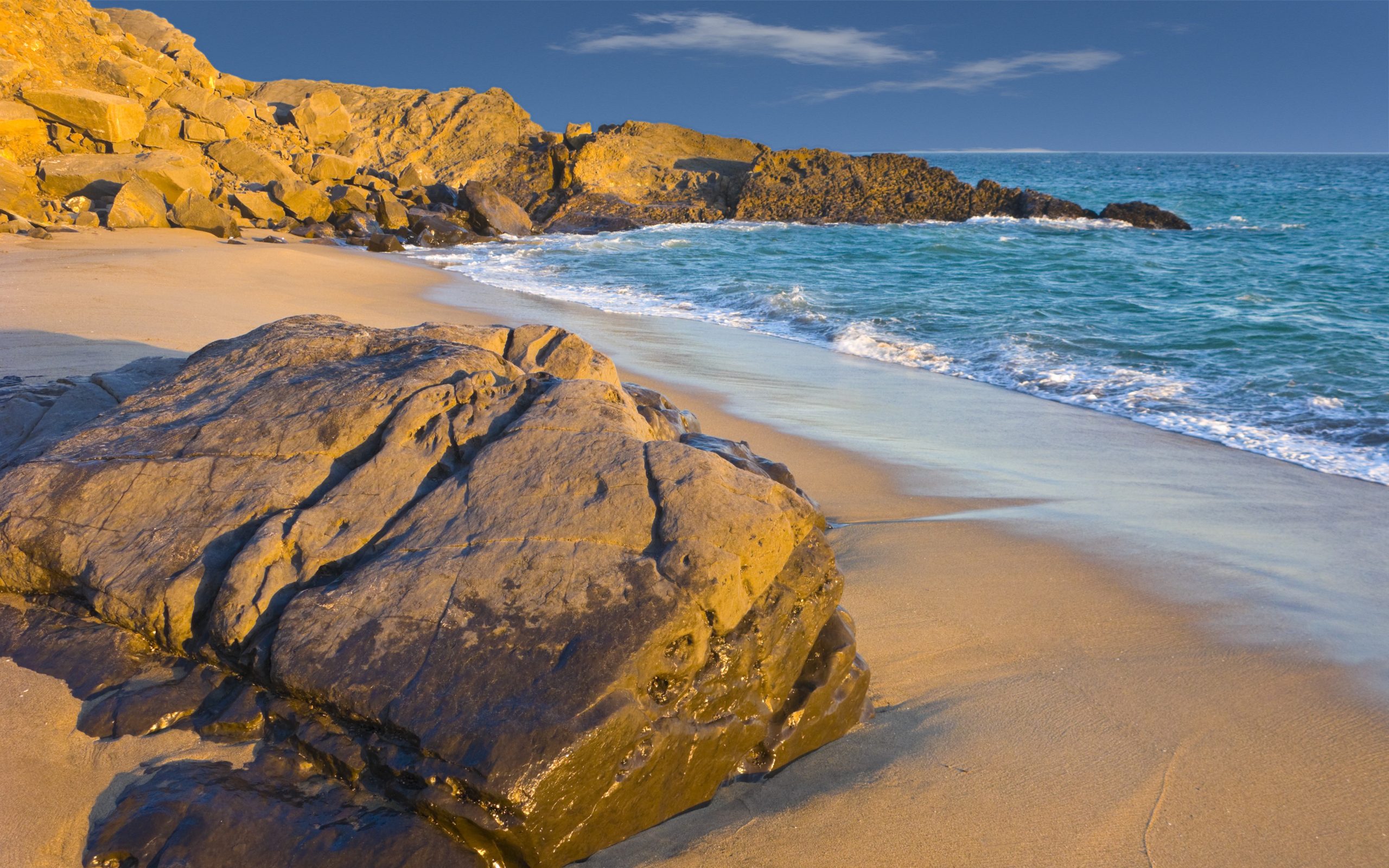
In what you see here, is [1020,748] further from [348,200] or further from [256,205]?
[348,200]

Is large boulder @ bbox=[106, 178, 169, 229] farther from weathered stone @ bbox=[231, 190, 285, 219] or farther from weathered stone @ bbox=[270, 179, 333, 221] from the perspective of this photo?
weathered stone @ bbox=[270, 179, 333, 221]

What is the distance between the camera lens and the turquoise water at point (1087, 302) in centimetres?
692

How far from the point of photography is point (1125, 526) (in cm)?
425

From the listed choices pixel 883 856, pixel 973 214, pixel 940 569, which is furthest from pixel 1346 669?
pixel 973 214

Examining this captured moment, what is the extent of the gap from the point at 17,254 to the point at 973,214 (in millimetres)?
29832

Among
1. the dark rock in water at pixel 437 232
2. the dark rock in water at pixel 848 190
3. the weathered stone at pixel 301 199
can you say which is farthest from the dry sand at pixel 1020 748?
the dark rock in water at pixel 848 190

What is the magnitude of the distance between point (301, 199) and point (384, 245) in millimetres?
3186

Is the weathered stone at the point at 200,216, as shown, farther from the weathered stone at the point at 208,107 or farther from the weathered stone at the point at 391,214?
the weathered stone at the point at 208,107

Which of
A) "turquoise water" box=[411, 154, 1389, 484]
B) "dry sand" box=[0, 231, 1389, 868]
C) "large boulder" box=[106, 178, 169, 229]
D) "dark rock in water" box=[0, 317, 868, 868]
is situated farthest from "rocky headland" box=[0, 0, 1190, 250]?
"dry sand" box=[0, 231, 1389, 868]

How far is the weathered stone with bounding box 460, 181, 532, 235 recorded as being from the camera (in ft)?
78.4

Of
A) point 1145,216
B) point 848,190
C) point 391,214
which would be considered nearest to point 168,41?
point 391,214

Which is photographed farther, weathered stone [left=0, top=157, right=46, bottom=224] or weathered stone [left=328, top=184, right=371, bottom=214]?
weathered stone [left=328, top=184, right=371, bottom=214]

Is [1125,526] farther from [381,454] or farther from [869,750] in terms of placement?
[381,454]

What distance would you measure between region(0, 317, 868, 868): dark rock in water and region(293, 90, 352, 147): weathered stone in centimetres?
2706
